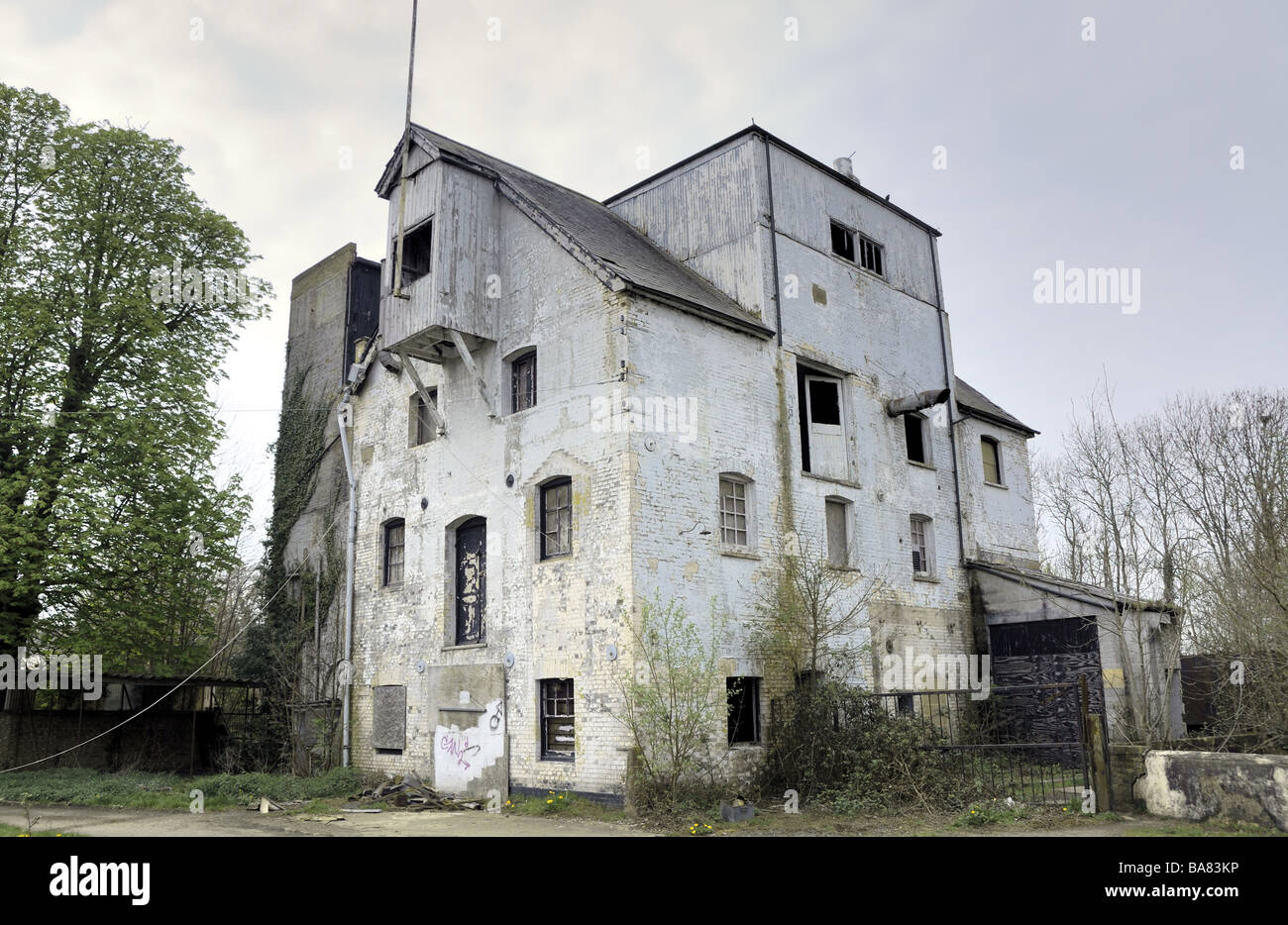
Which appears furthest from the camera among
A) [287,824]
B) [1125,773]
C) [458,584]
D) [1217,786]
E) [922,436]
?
[922,436]

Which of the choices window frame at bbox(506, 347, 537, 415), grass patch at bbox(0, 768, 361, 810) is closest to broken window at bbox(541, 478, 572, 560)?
window frame at bbox(506, 347, 537, 415)

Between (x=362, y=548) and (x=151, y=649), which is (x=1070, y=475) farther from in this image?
(x=151, y=649)

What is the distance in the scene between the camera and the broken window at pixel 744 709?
52.4 feet

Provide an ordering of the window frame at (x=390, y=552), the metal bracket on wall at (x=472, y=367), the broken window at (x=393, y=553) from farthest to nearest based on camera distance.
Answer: the broken window at (x=393, y=553), the window frame at (x=390, y=552), the metal bracket on wall at (x=472, y=367)

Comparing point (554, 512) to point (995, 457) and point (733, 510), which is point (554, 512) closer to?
point (733, 510)

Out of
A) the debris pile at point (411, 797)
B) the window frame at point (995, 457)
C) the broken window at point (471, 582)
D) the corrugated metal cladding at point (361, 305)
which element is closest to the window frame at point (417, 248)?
the corrugated metal cladding at point (361, 305)

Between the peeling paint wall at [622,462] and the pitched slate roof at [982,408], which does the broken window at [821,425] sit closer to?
the peeling paint wall at [622,462]

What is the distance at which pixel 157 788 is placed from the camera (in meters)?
17.0

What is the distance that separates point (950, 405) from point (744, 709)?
10.3 m

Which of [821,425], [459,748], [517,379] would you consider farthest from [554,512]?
[821,425]

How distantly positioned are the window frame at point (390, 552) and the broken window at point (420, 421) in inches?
68.2

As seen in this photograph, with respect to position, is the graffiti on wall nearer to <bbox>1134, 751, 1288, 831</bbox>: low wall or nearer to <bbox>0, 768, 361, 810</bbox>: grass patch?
<bbox>0, 768, 361, 810</bbox>: grass patch

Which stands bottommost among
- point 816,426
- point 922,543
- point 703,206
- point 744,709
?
point 744,709

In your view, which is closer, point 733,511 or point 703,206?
point 733,511
